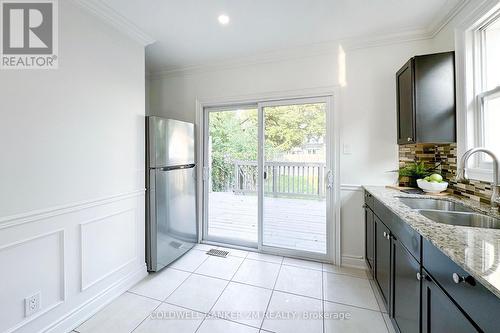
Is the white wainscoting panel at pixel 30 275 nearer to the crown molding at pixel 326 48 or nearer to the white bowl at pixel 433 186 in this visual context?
the crown molding at pixel 326 48

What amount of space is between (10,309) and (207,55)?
2.89m

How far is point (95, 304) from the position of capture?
6.11 feet

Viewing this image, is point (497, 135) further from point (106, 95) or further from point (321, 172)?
point (106, 95)

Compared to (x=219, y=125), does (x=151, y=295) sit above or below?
below

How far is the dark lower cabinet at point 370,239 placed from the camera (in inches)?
83.2

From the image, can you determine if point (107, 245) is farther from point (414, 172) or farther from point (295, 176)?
point (414, 172)

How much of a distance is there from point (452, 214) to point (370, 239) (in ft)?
2.71

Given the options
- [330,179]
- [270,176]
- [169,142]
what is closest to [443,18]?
[330,179]

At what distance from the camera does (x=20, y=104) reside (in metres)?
1.41

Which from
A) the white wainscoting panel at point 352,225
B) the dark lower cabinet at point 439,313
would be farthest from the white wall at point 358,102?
the dark lower cabinet at point 439,313

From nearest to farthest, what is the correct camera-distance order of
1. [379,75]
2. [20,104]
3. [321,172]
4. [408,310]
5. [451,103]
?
[408,310], [20,104], [451,103], [379,75], [321,172]

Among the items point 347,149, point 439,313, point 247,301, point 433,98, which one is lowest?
point 247,301

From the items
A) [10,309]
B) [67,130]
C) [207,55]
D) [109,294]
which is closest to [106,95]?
[67,130]

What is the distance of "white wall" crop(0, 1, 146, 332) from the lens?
1387mm
